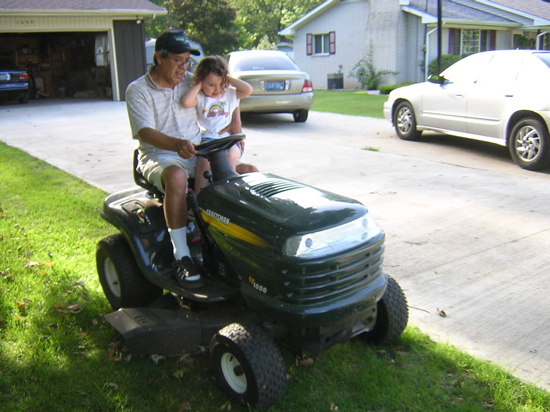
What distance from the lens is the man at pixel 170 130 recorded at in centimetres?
342

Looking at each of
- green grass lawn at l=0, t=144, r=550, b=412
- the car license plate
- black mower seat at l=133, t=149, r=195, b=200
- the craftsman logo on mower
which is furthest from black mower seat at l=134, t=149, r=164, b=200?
the car license plate

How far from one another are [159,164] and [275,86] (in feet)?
29.8

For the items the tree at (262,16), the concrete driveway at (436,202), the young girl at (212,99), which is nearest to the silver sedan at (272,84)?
the concrete driveway at (436,202)

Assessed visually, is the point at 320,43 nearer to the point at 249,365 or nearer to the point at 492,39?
the point at 492,39

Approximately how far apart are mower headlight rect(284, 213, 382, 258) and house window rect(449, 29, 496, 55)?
26486mm

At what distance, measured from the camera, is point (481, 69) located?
9328 millimetres

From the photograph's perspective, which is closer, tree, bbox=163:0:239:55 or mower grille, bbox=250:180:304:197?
mower grille, bbox=250:180:304:197

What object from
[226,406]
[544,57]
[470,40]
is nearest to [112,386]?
[226,406]

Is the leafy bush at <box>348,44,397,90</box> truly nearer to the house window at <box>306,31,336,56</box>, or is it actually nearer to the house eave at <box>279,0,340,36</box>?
the house window at <box>306,31,336,56</box>

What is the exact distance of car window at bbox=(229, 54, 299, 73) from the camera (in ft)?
42.0

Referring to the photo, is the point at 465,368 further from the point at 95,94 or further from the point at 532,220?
the point at 95,94

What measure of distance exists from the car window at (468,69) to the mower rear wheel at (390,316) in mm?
6922

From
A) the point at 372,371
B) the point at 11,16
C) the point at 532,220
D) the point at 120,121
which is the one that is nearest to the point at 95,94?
the point at 11,16

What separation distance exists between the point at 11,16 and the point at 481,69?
49.3 ft
